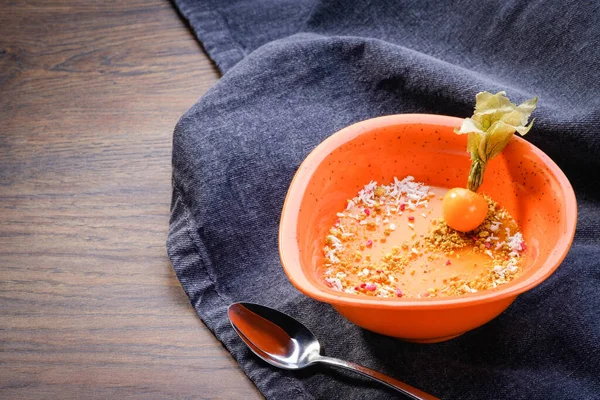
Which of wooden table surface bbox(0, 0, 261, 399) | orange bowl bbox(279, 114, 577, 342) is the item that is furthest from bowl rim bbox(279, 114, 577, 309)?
wooden table surface bbox(0, 0, 261, 399)

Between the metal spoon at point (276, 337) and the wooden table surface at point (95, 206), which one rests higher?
the metal spoon at point (276, 337)

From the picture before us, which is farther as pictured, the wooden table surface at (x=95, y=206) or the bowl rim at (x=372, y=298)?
the wooden table surface at (x=95, y=206)

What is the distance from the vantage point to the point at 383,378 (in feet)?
1.93

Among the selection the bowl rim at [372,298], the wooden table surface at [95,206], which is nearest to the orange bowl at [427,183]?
the bowl rim at [372,298]

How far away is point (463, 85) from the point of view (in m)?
0.76

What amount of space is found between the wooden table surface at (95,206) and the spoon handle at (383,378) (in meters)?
0.08

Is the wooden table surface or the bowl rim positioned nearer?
the bowl rim

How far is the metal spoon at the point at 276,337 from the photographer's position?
0.62 m

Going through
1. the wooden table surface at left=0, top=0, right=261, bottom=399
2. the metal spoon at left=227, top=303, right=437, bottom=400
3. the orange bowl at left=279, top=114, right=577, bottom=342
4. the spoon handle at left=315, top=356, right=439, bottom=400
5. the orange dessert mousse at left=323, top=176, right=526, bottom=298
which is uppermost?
the orange bowl at left=279, top=114, right=577, bottom=342

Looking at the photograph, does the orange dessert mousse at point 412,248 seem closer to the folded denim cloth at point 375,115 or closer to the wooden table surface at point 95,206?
the folded denim cloth at point 375,115

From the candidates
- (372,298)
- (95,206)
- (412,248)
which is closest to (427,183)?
(412,248)

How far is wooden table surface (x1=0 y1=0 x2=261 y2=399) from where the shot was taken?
0.64m

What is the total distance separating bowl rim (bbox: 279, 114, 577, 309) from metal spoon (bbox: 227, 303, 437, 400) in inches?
3.2

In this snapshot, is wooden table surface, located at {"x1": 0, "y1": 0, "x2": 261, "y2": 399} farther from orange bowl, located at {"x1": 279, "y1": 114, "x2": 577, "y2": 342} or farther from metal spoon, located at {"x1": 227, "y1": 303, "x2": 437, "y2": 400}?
orange bowl, located at {"x1": 279, "y1": 114, "x2": 577, "y2": 342}
